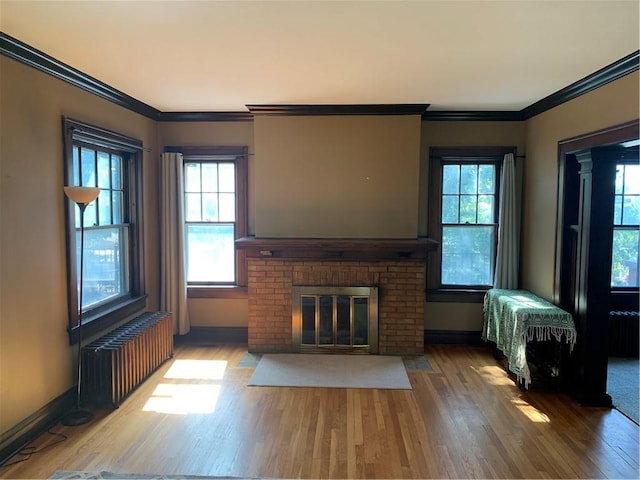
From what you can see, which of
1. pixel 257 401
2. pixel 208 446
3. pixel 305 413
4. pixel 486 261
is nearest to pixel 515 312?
pixel 486 261

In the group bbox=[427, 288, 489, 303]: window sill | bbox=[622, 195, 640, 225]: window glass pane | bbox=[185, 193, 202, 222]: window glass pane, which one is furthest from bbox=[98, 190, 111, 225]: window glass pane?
bbox=[622, 195, 640, 225]: window glass pane

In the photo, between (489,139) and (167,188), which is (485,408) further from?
(167,188)

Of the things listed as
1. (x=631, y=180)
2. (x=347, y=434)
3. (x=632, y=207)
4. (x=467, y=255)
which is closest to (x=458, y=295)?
(x=467, y=255)

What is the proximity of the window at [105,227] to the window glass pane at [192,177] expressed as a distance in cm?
71

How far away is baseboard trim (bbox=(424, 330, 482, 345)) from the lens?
504cm

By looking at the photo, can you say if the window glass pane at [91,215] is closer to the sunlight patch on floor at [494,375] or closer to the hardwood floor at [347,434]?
the hardwood floor at [347,434]

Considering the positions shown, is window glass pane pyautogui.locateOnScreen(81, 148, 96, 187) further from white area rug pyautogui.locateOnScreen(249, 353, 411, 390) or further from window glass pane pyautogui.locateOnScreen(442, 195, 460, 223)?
window glass pane pyautogui.locateOnScreen(442, 195, 460, 223)

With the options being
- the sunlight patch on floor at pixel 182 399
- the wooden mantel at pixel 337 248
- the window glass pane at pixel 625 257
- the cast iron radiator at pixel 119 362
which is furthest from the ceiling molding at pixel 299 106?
the sunlight patch on floor at pixel 182 399

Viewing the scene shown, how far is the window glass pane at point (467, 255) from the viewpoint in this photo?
5008mm

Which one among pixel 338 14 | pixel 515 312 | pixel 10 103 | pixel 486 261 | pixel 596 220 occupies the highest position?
pixel 338 14

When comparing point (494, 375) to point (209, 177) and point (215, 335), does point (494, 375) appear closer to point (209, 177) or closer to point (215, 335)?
point (215, 335)

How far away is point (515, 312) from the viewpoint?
384 cm

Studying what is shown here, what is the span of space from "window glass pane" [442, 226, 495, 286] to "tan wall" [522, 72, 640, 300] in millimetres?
403

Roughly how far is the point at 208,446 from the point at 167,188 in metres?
2.95
